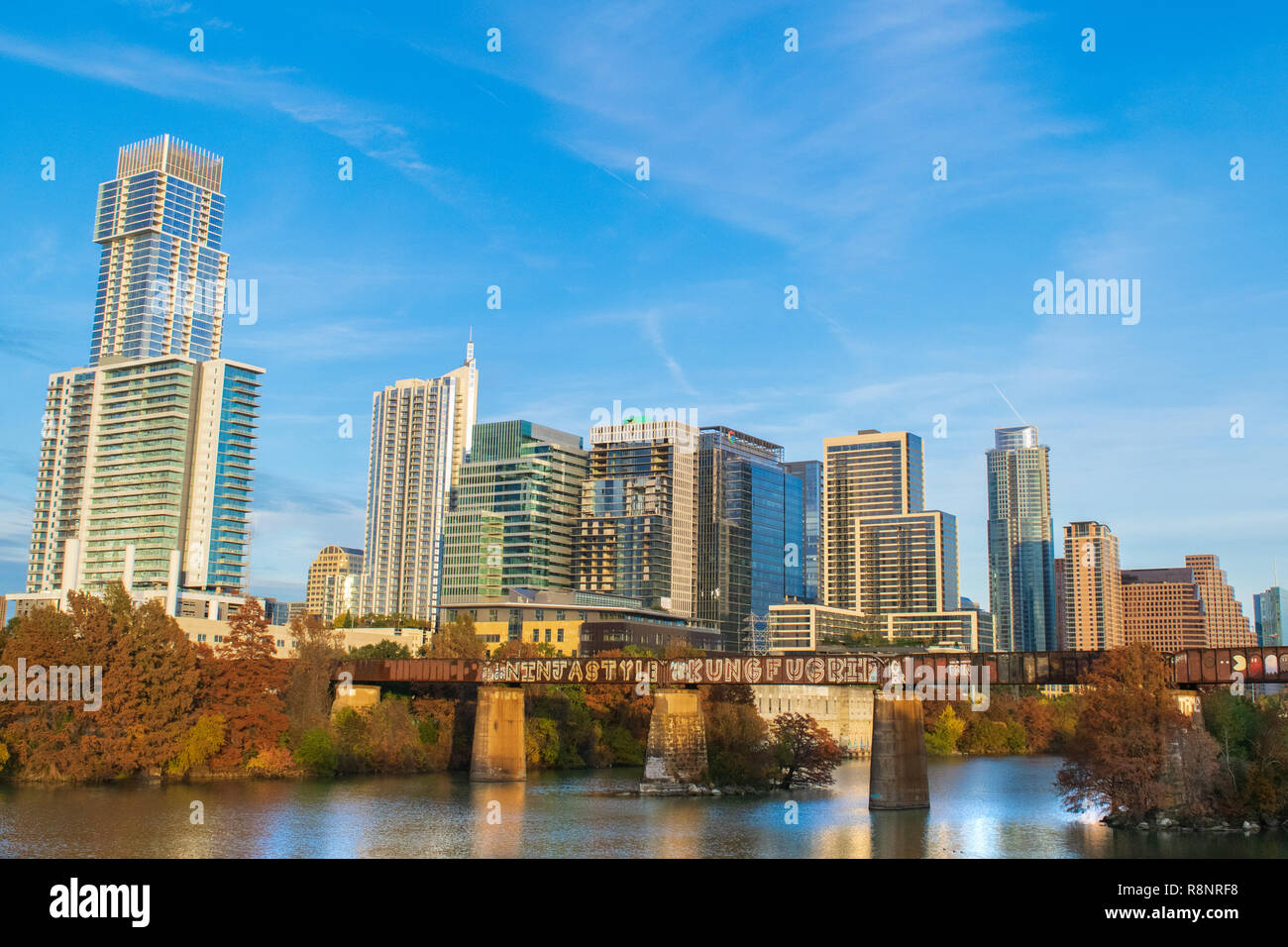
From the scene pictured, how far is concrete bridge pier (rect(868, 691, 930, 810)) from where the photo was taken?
79.7 m

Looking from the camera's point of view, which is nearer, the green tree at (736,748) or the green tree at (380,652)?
the green tree at (736,748)

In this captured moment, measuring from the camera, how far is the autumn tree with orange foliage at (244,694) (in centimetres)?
10106

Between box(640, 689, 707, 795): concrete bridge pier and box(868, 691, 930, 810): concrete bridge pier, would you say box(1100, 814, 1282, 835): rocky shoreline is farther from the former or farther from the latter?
box(640, 689, 707, 795): concrete bridge pier

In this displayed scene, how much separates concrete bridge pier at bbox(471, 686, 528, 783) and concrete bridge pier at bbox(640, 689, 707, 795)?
1468 cm

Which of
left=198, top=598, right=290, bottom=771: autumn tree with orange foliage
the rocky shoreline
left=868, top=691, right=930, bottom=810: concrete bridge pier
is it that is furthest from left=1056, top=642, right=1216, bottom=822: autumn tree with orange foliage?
left=198, top=598, right=290, bottom=771: autumn tree with orange foliage

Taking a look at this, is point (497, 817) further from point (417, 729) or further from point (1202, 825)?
point (417, 729)

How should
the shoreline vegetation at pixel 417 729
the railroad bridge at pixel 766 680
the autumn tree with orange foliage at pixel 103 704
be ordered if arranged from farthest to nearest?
the autumn tree with orange foliage at pixel 103 704 < the railroad bridge at pixel 766 680 < the shoreline vegetation at pixel 417 729

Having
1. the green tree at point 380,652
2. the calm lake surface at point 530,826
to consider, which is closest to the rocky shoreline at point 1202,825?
the calm lake surface at point 530,826

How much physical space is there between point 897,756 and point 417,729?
5423 centimetres

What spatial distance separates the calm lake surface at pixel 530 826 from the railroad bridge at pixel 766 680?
4216 mm

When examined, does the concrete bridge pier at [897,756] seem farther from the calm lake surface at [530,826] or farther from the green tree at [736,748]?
the green tree at [736,748]

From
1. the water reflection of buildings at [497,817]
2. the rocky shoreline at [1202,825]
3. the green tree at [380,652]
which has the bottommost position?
the water reflection of buildings at [497,817]
